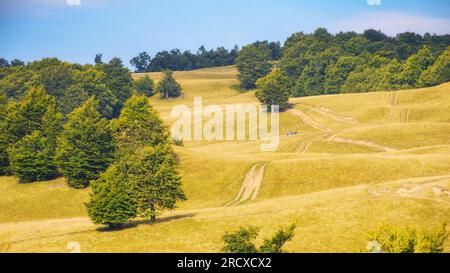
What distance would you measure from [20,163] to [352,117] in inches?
3619

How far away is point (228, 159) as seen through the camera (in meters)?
105

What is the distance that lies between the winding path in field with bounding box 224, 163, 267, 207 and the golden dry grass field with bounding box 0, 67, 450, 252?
0.17 metres

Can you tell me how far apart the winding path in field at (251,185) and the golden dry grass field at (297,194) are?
0.17m

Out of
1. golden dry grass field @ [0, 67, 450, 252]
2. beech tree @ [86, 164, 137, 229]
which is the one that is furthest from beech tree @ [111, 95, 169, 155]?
beech tree @ [86, 164, 137, 229]

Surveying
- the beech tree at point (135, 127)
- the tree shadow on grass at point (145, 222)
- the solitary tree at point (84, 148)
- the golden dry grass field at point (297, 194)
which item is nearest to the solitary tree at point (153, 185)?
the tree shadow on grass at point (145, 222)

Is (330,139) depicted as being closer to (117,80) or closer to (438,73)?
(438,73)

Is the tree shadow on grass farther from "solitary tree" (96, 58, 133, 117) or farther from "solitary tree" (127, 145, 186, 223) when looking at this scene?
"solitary tree" (96, 58, 133, 117)

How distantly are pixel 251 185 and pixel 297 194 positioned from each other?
8.81 metres

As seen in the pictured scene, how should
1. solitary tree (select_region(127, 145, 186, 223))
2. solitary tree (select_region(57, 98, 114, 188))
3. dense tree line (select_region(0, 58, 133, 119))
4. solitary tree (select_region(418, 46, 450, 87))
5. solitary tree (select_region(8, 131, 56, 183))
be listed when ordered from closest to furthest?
1. solitary tree (select_region(127, 145, 186, 223))
2. solitary tree (select_region(57, 98, 114, 188))
3. solitary tree (select_region(8, 131, 56, 183))
4. dense tree line (select_region(0, 58, 133, 119))
5. solitary tree (select_region(418, 46, 450, 87))

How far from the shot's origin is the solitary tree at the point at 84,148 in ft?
319

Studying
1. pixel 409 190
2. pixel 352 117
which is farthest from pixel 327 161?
pixel 352 117

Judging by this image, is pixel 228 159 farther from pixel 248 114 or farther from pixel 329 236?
pixel 248 114

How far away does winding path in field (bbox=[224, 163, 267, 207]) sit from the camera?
87000mm

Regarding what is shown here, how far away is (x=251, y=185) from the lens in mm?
92312
